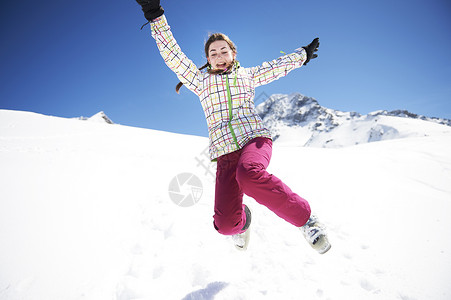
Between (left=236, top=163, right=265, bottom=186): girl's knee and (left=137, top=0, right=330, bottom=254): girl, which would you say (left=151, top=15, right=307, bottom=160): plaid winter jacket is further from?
(left=236, top=163, right=265, bottom=186): girl's knee

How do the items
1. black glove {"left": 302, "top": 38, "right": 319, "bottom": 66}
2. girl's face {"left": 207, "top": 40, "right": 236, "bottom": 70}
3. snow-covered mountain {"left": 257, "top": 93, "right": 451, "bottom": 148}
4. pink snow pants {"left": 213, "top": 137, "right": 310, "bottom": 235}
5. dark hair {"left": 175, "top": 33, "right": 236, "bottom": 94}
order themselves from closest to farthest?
pink snow pants {"left": 213, "top": 137, "right": 310, "bottom": 235}, girl's face {"left": 207, "top": 40, "right": 236, "bottom": 70}, dark hair {"left": 175, "top": 33, "right": 236, "bottom": 94}, black glove {"left": 302, "top": 38, "right": 319, "bottom": 66}, snow-covered mountain {"left": 257, "top": 93, "right": 451, "bottom": 148}

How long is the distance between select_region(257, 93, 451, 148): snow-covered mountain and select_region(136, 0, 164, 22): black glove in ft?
265

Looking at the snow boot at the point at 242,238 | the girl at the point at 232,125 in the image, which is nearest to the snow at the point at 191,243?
the snow boot at the point at 242,238

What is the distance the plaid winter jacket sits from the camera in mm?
2104

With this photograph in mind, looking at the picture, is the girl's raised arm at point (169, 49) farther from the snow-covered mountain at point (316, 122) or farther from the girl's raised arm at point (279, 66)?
the snow-covered mountain at point (316, 122)

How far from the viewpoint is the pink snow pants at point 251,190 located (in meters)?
1.71

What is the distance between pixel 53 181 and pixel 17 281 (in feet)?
7.03

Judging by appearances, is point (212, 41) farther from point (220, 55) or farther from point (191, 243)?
point (191, 243)

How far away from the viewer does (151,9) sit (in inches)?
86.6

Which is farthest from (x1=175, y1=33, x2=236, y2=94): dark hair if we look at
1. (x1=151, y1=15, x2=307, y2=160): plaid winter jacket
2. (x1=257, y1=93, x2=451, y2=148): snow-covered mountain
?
(x1=257, y1=93, x2=451, y2=148): snow-covered mountain

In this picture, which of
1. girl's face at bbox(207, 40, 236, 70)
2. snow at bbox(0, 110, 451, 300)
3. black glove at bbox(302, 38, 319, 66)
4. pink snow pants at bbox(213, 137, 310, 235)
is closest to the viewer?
pink snow pants at bbox(213, 137, 310, 235)

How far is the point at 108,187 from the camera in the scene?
11.6ft

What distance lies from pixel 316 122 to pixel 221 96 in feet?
483

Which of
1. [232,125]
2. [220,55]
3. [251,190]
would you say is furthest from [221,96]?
[251,190]
